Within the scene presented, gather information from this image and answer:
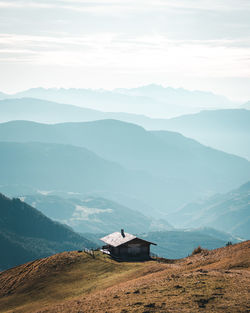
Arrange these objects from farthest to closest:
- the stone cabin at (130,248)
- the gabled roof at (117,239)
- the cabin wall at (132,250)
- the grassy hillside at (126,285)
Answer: the gabled roof at (117,239), the cabin wall at (132,250), the stone cabin at (130,248), the grassy hillside at (126,285)

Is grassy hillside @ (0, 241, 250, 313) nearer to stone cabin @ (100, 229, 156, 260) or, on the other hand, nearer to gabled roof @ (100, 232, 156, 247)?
stone cabin @ (100, 229, 156, 260)

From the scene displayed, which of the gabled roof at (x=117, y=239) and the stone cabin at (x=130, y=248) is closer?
the stone cabin at (x=130, y=248)

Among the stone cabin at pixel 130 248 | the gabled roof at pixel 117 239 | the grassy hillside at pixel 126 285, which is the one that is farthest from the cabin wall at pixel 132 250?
the grassy hillside at pixel 126 285

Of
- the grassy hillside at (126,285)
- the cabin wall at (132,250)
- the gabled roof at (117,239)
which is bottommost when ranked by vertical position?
the grassy hillside at (126,285)

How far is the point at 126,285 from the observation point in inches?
2404

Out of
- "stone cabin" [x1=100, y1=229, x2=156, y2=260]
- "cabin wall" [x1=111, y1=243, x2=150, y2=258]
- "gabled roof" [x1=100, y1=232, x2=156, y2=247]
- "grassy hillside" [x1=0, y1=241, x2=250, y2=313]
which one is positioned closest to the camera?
"grassy hillside" [x1=0, y1=241, x2=250, y2=313]

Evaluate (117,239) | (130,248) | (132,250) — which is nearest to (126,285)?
(130,248)

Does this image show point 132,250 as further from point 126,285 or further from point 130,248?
point 126,285

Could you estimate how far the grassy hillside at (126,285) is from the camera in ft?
150

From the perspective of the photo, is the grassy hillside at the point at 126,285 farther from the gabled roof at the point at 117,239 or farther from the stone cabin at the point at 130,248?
the gabled roof at the point at 117,239

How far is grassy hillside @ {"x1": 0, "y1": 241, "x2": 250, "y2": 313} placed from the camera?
4558 cm

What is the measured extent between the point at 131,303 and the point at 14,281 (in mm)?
43528

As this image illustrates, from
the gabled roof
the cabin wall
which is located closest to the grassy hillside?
the cabin wall

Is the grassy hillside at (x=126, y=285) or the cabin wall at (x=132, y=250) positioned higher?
the cabin wall at (x=132, y=250)
